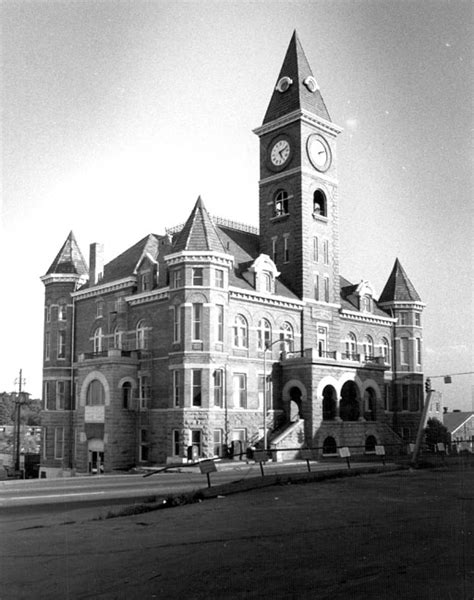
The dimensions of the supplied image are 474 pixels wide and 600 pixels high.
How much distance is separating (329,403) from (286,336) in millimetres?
6293

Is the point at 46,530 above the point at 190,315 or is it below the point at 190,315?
below

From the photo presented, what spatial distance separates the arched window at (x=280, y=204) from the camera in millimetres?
52900

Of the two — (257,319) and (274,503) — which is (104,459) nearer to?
(257,319)

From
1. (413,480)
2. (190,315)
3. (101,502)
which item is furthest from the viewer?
(190,315)

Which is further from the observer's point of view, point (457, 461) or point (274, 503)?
point (457, 461)

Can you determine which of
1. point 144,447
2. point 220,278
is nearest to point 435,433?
point 220,278

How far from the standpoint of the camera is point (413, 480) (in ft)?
71.8

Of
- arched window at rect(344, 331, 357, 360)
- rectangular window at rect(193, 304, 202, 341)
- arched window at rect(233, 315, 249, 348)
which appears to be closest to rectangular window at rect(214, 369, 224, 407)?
rectangular window at rect(193, 304, 202, 341)

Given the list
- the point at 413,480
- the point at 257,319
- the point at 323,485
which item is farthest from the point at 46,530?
the point at 257,319

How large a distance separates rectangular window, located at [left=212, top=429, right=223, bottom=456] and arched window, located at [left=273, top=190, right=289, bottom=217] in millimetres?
17883

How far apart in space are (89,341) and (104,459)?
11755mm

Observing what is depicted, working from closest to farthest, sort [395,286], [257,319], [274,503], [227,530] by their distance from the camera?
1. [227,530]
2. [274,503]
3. [257,319]
4. [395,286]

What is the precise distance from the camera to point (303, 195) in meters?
51.2

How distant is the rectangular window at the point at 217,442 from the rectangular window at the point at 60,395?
1592cm
